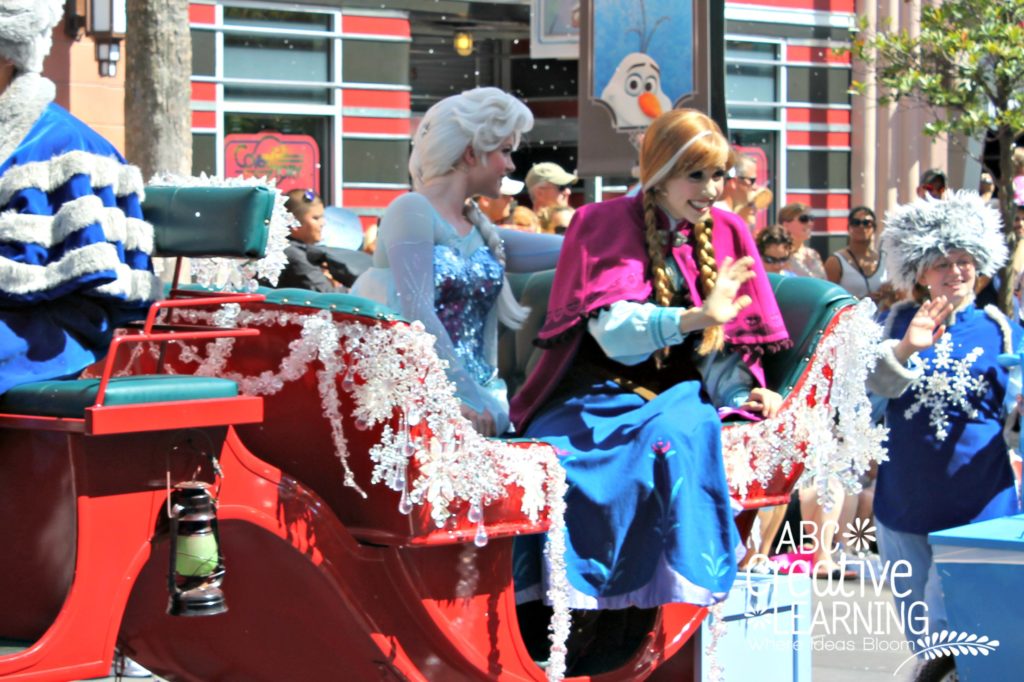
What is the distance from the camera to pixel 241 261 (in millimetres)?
3582

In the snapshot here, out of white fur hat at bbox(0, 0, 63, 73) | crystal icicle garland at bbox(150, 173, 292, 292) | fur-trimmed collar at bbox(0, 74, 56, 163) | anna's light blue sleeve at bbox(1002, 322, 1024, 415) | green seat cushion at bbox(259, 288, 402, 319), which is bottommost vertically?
anna's light blue sleeve at bbox(1002, 322, 1024, 415)

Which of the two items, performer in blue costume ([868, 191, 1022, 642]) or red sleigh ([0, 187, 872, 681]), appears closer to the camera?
red sleigh ([0, 187, 872, 681])

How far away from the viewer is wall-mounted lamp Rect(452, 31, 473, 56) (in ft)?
45.2

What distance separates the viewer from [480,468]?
341 centimetres

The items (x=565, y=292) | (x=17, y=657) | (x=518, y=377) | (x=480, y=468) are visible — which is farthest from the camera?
(x=518, y=377)

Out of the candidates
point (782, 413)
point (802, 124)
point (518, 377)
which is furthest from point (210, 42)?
point (782, 413)

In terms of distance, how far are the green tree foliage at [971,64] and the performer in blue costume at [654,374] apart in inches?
230

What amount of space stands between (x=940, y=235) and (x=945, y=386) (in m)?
0.48

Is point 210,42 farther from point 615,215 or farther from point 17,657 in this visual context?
point 17,657

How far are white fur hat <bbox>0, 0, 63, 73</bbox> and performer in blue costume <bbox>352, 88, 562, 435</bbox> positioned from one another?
1147mm

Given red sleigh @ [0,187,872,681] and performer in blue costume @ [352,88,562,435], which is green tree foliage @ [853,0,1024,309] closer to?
performer in blue costume @ [352,88,562,435]

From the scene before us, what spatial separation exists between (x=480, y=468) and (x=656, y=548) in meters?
0.60

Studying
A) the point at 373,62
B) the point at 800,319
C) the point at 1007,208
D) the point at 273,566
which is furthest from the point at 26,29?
the point at 373,62

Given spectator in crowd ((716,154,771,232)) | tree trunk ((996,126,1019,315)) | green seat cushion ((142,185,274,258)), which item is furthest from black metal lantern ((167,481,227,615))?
tree trunk ((996,126,1019,315))
